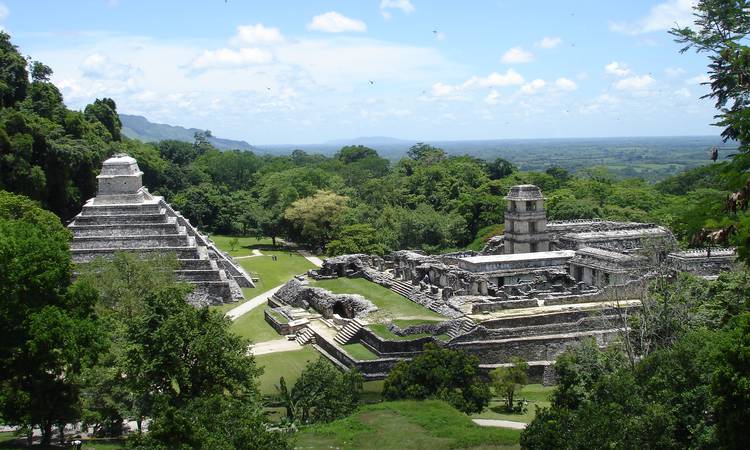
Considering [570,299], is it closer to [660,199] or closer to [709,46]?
[709,46]

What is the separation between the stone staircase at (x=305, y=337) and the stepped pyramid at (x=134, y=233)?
758 cm

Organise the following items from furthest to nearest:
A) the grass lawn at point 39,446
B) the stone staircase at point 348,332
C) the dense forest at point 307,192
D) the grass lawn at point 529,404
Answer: the dense forest at point 307,192
the stone staircase at point 348,332
the grass lawn at point 529,404
the grass lawn at point 39,446

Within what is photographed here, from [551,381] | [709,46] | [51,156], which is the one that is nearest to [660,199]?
[551,381]

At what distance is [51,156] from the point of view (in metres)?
49.8

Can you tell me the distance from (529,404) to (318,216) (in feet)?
115

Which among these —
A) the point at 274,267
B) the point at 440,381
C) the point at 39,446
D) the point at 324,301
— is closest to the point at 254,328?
the point at 324,301

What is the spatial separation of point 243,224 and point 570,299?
41082mm

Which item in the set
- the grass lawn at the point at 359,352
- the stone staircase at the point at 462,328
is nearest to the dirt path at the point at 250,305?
the grass lawn at the point at 359,352

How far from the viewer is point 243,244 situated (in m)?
64.5

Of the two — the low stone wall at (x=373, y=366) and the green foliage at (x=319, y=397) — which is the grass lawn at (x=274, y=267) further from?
the green foliage at (x=319, y=397)

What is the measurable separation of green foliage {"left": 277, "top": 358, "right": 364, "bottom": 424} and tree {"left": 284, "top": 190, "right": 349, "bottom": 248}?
34026 mm

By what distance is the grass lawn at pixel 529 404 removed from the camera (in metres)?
24.3

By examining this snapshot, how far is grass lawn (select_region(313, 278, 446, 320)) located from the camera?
3403 cm

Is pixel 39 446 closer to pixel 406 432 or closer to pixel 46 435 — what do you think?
pixel 46 435
